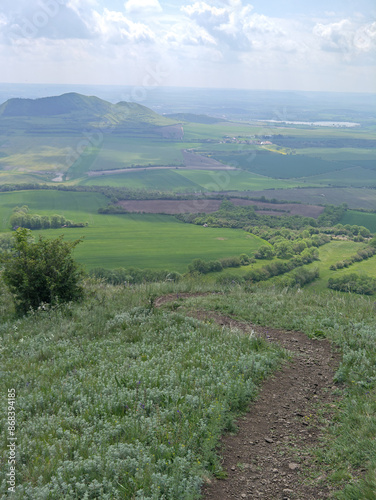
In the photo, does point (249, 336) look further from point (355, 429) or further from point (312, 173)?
point (312, 173)

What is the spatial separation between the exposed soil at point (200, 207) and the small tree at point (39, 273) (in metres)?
74.8

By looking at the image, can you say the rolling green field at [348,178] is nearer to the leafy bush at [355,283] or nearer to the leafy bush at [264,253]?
the leafy bush at [264,253]

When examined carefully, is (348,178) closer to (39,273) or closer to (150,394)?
(39,273)

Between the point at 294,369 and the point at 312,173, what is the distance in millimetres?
147351

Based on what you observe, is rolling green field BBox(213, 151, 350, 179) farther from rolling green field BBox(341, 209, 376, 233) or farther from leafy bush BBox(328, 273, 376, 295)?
leafy bush BBox(328, 273, 376, 295)

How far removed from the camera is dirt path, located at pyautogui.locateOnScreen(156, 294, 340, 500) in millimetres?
4621

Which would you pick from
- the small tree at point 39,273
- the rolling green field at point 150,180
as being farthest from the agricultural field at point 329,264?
the rolling green field at point 150,180

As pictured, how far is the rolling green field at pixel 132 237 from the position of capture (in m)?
56.7

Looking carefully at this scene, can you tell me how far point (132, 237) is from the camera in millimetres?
67875

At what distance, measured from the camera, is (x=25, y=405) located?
20.6 ft

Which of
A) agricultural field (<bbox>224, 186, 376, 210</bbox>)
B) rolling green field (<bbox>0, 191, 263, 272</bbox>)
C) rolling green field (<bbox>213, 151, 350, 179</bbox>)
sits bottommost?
rolling green field (<bbox>0, 191, 263, 272</bbox>)

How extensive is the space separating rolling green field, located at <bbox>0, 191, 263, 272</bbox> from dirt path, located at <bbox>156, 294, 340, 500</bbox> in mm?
40283

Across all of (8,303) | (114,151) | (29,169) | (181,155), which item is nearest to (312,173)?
(181,155)

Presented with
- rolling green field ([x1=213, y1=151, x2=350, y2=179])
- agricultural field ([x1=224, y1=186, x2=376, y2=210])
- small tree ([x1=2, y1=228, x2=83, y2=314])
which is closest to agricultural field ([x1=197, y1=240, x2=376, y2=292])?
agricultural field ([x1=224, y1=186, x2=376, y2=210])
